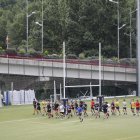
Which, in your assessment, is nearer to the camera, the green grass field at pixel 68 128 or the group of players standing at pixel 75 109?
the green grass field at pixel 68 128

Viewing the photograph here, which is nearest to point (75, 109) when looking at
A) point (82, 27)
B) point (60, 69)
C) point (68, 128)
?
point (68, 128)

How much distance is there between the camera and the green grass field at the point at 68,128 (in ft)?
104

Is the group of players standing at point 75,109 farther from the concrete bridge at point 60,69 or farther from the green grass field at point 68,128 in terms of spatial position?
the concrete bridge at point 60,69

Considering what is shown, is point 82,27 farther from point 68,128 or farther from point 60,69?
point 68,128

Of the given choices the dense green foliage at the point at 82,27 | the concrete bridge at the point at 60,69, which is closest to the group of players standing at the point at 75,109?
the concrete bridge at the point at 60,69

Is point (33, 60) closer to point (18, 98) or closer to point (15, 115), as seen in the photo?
point (18, 98)

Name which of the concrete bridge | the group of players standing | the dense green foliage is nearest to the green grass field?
the group of players standing

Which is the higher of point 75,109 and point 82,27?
point 82,27

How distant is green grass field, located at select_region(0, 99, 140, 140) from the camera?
3173 centimetres

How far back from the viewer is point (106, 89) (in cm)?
8744

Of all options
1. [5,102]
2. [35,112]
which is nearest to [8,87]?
[5,102]

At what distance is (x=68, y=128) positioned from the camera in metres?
36.8

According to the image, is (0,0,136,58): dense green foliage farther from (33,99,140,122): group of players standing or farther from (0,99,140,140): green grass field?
(0,99,140,140): green grass field

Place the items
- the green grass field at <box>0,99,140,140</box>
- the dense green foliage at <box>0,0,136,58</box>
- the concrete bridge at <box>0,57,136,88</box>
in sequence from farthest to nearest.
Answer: the dense green foliage at <box>0,0,136,58</box> → the concrete bridge at <box>0,57,136,88</box> → the green grass field at <box>0,99,140,140</box>
